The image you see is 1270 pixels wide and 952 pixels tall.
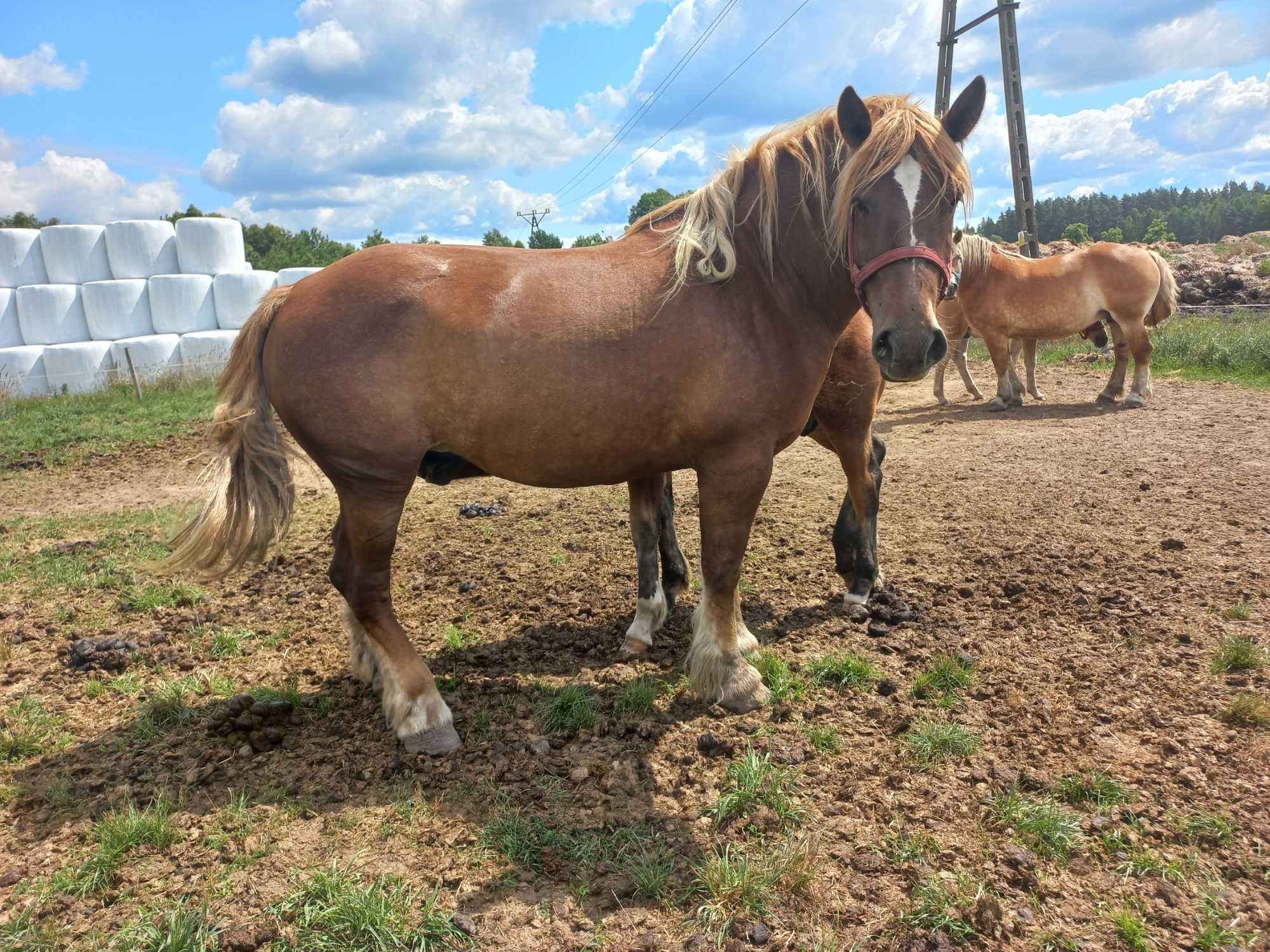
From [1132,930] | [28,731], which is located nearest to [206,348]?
[28,731]

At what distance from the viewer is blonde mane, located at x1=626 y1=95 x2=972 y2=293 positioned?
288 cm

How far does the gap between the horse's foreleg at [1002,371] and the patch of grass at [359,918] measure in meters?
10.3

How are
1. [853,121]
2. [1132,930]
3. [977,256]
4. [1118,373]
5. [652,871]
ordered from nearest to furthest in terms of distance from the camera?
[1132,930] → [652,871] → [853,121] → [1118,373] → [977,256]

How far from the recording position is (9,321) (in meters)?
21.0

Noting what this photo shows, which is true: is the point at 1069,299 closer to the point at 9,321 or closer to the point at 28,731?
the point at 28,731

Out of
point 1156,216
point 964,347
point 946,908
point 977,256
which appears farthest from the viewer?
point 1156,216

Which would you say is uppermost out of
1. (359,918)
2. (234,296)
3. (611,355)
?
(234,296)

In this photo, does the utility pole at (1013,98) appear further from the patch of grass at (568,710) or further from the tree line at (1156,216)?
the tree line at (1156,216)

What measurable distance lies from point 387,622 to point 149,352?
22533 millimetres

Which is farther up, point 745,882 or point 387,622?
point 387,622

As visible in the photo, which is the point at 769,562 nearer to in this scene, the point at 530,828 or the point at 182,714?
the point at 530,828

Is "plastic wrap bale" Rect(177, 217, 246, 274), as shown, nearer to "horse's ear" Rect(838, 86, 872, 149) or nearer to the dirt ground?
the dirt ground

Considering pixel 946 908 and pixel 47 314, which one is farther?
pixel 47 314

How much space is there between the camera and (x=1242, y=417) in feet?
27.7
